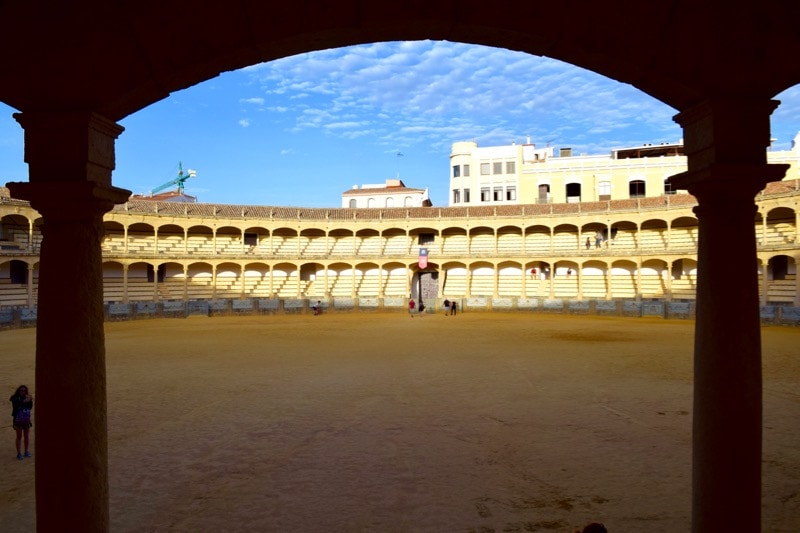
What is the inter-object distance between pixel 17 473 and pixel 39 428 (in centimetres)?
550

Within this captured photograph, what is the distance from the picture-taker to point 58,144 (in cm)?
333

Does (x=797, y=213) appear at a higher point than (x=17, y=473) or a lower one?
higher

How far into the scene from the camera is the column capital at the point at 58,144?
3.30m

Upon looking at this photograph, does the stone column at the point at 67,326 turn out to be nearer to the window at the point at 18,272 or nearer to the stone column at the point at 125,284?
the stone column at the point at 125,284

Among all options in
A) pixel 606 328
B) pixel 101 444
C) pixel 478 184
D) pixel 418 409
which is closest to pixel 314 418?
pixel 418 409

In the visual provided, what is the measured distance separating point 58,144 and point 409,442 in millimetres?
6742

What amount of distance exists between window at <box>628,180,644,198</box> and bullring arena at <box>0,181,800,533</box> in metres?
7.62

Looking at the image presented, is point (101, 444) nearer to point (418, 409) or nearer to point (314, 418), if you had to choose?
point (314, 418)

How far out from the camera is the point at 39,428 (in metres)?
3.25

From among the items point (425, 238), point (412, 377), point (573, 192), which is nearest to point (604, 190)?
point (573, 192)

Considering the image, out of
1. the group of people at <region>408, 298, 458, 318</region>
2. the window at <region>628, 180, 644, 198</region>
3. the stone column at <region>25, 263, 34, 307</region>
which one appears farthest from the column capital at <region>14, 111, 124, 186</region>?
the window at <region>628, 180, 644, 198</region>

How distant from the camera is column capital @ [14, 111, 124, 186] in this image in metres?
3.30

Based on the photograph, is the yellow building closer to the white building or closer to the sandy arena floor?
the white building

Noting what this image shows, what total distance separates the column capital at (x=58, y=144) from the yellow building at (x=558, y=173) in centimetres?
4766
